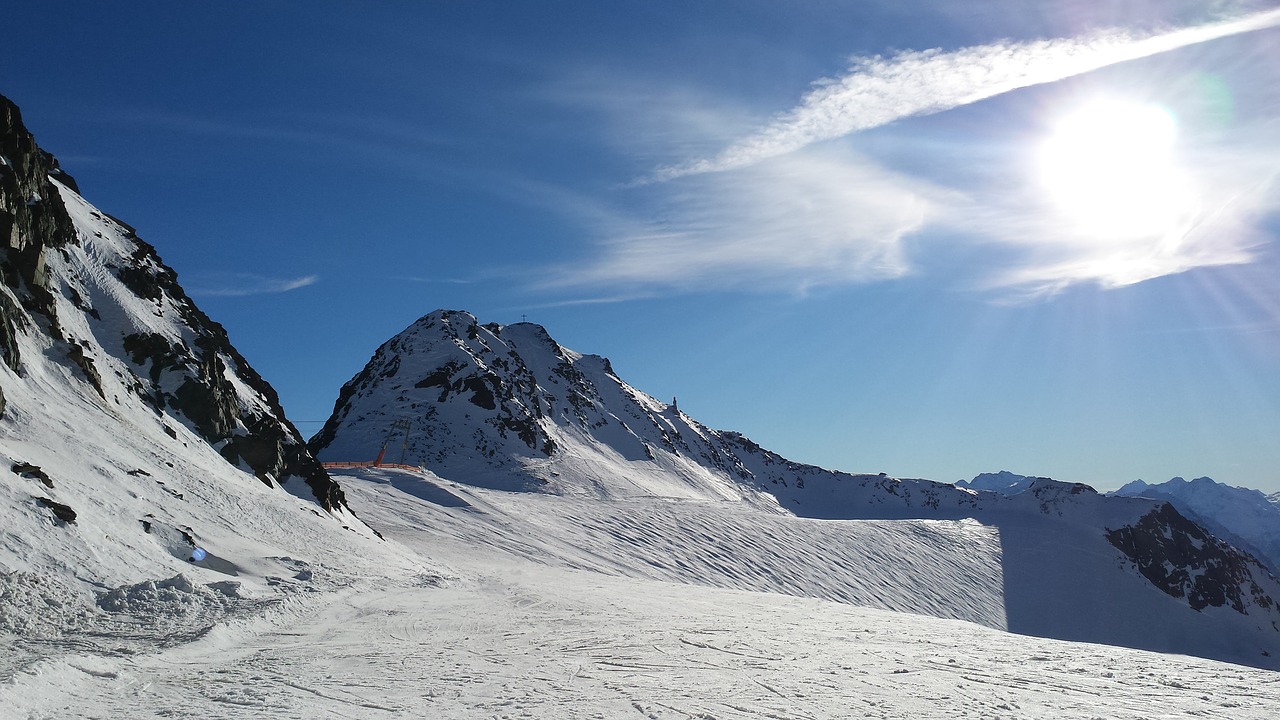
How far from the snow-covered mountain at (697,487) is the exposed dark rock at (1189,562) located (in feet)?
0.71

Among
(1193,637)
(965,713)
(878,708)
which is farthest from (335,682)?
(1193,637)

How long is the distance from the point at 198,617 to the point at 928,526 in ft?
249

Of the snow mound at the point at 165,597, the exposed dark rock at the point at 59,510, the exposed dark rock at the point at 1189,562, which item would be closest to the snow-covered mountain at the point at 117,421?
the exposed dark rock at the point at 59,510

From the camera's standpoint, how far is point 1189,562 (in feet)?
278

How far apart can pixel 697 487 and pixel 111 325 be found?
242ft

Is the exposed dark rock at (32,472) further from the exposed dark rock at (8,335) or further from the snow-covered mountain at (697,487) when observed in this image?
the snow-covered mountain at (697,487)

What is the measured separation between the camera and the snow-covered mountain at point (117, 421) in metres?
13.8

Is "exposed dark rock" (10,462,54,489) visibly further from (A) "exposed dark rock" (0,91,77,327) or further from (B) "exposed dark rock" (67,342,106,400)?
(A) "exposed dark rock" (0,91,77,327)

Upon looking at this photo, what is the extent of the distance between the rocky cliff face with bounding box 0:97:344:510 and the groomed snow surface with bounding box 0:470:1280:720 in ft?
27.7

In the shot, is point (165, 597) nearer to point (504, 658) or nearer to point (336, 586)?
point (336, 586)

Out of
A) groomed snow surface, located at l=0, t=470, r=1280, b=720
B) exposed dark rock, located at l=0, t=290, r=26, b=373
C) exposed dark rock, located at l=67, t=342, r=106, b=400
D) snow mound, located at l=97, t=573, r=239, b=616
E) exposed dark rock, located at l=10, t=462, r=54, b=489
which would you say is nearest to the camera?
groomed snow surface, located at l=0, t=470, r=1280, b=720

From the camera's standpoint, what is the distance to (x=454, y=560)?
28156 millimetres

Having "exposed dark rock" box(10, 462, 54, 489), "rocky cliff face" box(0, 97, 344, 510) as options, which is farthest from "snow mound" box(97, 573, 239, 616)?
"rocky cliff face" box(0, 97, 344, 510)

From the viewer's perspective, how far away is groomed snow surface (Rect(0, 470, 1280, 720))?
27.9 ft
